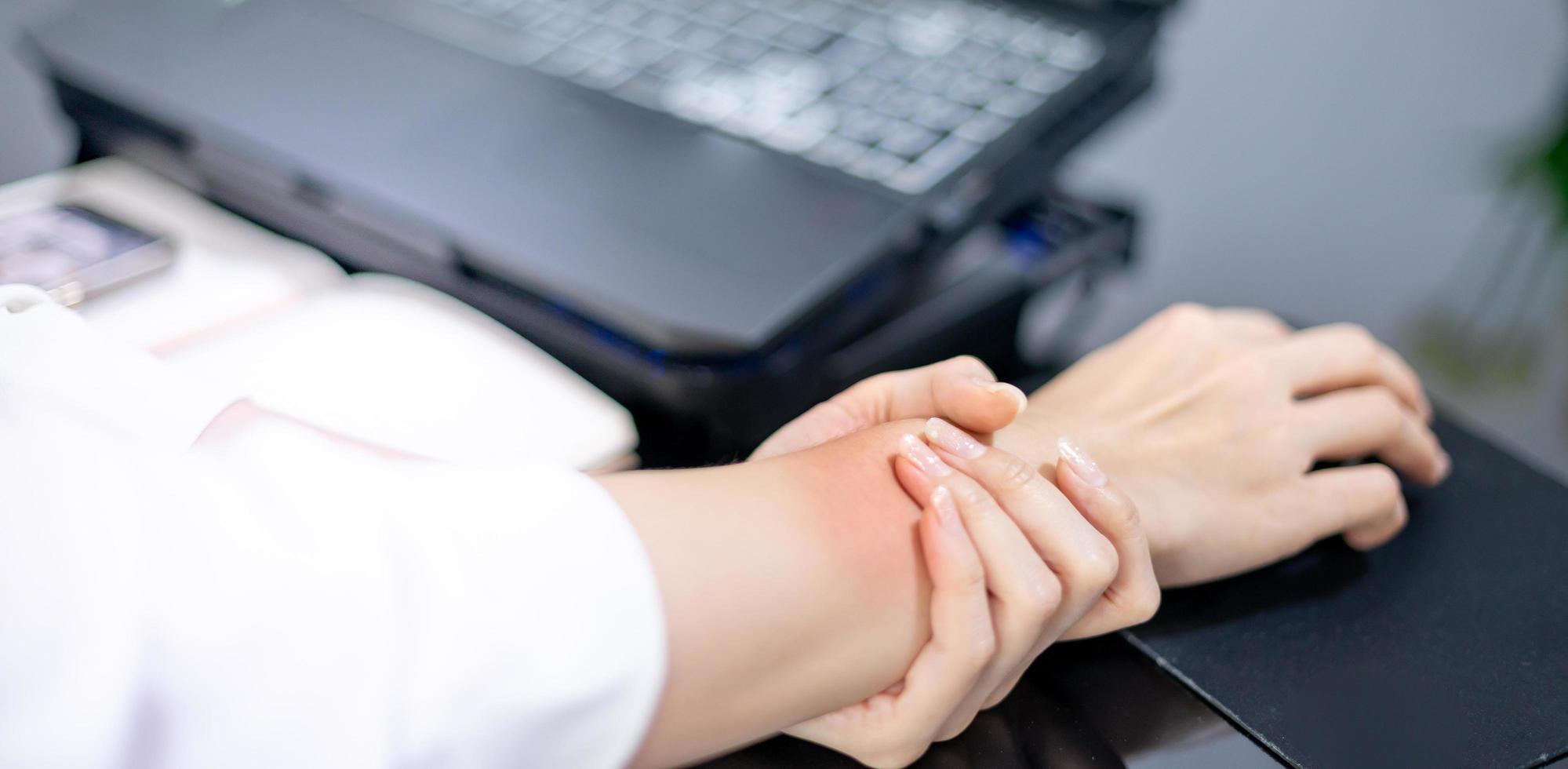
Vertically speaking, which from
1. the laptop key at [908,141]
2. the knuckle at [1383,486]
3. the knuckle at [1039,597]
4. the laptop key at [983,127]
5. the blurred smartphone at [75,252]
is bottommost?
the knuckle at [1383,486]

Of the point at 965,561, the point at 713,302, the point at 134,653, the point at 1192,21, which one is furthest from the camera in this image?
the point at 1192,21

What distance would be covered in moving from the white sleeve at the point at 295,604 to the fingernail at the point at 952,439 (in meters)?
0.15

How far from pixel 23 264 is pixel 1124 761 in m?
0.60

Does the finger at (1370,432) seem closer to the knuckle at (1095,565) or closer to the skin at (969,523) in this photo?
the skin at (969,523)

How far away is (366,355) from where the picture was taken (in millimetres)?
560

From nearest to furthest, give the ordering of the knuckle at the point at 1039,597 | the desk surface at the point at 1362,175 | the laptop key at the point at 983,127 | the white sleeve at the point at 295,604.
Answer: the white sleeve at the point at 295,604 → the knuckle at the point at 1039,597 → the laptop key at the point at 983,127 → the desk surface at the point at 1362,175

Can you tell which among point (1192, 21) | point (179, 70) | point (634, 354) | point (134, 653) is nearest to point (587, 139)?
point (634, 354)

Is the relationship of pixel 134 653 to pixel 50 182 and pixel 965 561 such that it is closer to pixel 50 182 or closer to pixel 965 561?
pixel 965 561

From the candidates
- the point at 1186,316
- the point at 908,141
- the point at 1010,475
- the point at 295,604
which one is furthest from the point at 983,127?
the point at 295,604

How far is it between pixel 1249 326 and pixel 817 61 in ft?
0.95

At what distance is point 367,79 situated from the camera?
2.37ft

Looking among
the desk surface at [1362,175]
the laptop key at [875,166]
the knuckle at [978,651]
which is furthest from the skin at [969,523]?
the desk surface at [1362,175]

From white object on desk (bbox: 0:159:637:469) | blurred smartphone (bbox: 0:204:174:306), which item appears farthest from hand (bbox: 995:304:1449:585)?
blurred smartphone (bbox: 0:204:174:306)

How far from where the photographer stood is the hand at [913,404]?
49 centimetres
